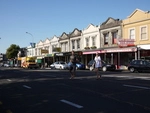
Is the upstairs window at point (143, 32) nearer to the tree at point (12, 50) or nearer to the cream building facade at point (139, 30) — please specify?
the cream building facade at point (139, 30)

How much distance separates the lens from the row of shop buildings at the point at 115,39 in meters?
32.7

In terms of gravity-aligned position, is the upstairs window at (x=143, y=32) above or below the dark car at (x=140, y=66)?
above

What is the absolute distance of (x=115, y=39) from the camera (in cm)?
3381

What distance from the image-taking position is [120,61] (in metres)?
37.1

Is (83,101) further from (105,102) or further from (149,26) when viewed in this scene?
(149,26)

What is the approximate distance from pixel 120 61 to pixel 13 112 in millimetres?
30930

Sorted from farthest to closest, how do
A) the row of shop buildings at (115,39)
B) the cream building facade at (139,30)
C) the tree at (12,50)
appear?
the tree at (12,50), the row of shop buildings at (115,39), the cream building facade at (139,30)

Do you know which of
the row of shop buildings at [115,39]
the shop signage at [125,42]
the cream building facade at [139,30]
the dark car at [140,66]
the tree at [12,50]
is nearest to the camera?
the dark car at [140,66]

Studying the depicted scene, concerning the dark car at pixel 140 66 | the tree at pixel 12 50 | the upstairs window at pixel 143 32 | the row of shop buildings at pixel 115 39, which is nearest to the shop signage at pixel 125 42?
the row of shop buildings at pixel 115 39

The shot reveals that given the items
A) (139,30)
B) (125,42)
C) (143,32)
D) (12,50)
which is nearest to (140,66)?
(125,42)

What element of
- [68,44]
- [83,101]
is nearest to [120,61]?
[68,44]

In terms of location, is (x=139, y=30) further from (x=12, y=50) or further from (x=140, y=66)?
(x=12, y=50)

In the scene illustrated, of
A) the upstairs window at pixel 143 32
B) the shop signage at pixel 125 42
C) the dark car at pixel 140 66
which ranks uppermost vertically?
the upstairs window at pixel 143 32

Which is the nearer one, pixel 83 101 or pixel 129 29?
pixel 83 101
